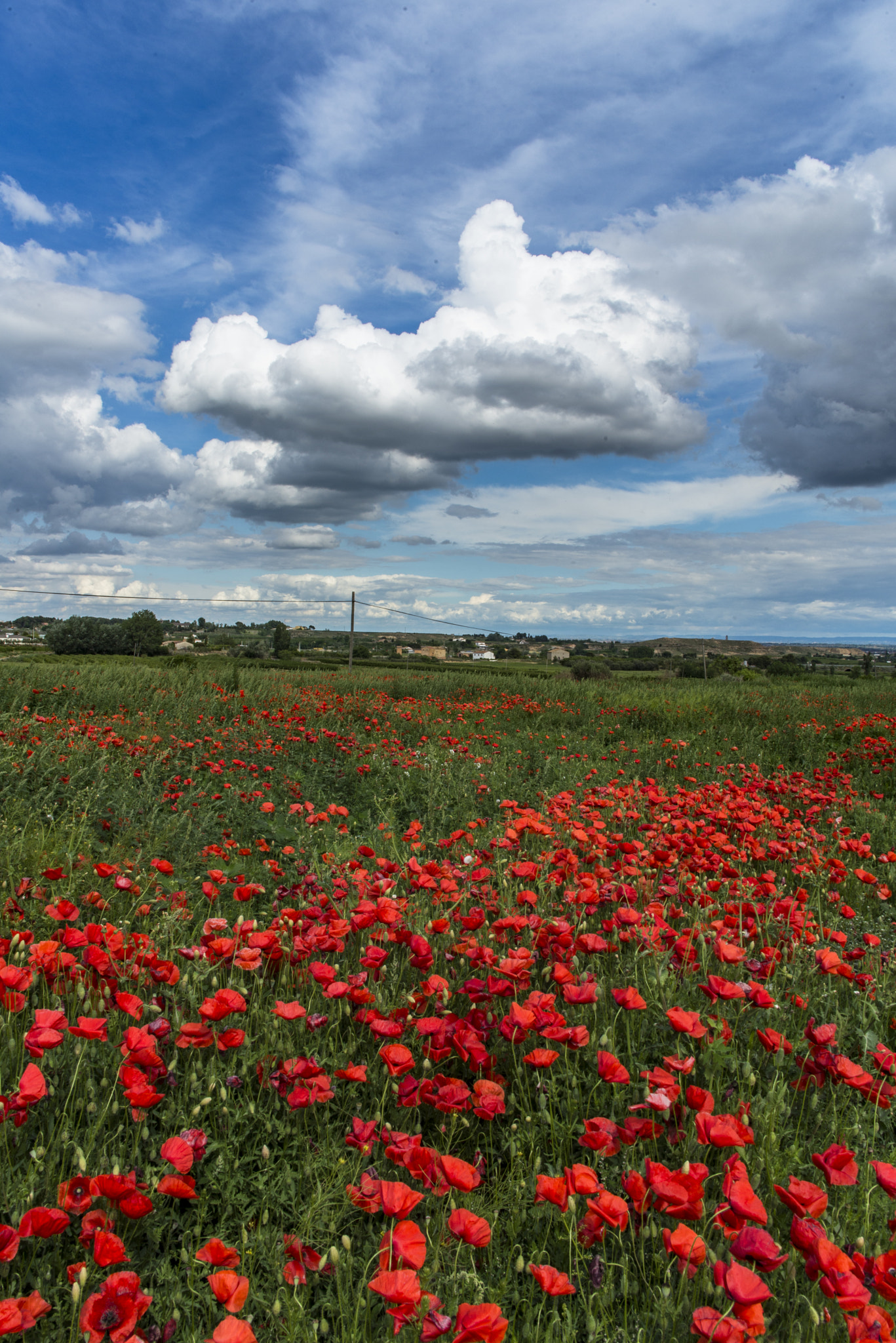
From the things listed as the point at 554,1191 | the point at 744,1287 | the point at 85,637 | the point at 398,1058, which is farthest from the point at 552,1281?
the point at 85,637

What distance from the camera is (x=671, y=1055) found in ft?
7.70

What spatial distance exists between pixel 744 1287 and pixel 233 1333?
892mm

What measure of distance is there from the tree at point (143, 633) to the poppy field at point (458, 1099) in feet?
142

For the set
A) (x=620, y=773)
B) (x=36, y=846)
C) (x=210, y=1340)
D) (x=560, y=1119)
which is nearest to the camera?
(x=210, y=1340)

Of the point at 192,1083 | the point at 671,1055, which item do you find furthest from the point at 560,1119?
the point at 192,1083

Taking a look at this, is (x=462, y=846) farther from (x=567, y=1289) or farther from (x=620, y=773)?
(x=620, y=773)

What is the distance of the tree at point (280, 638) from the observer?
1957 inches

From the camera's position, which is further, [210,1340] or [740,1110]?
[740,1110]

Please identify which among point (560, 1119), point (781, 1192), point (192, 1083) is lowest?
point (560, 1119)

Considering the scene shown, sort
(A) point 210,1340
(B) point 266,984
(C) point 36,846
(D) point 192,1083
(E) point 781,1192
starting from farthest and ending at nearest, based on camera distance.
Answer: (C) point 36,846, (B) point 266,984, (D) point 192,1083, (E) point 781,1192, (A) point 210,1340

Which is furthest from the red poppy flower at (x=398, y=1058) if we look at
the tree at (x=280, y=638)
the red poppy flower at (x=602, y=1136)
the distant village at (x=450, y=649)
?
→ the tree at (x=280, y=638)

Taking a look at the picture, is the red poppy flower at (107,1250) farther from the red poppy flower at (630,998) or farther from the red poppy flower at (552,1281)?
the red poppy flower at (630,998)

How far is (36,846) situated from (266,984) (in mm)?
2473

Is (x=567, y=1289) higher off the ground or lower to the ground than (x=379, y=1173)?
higher
